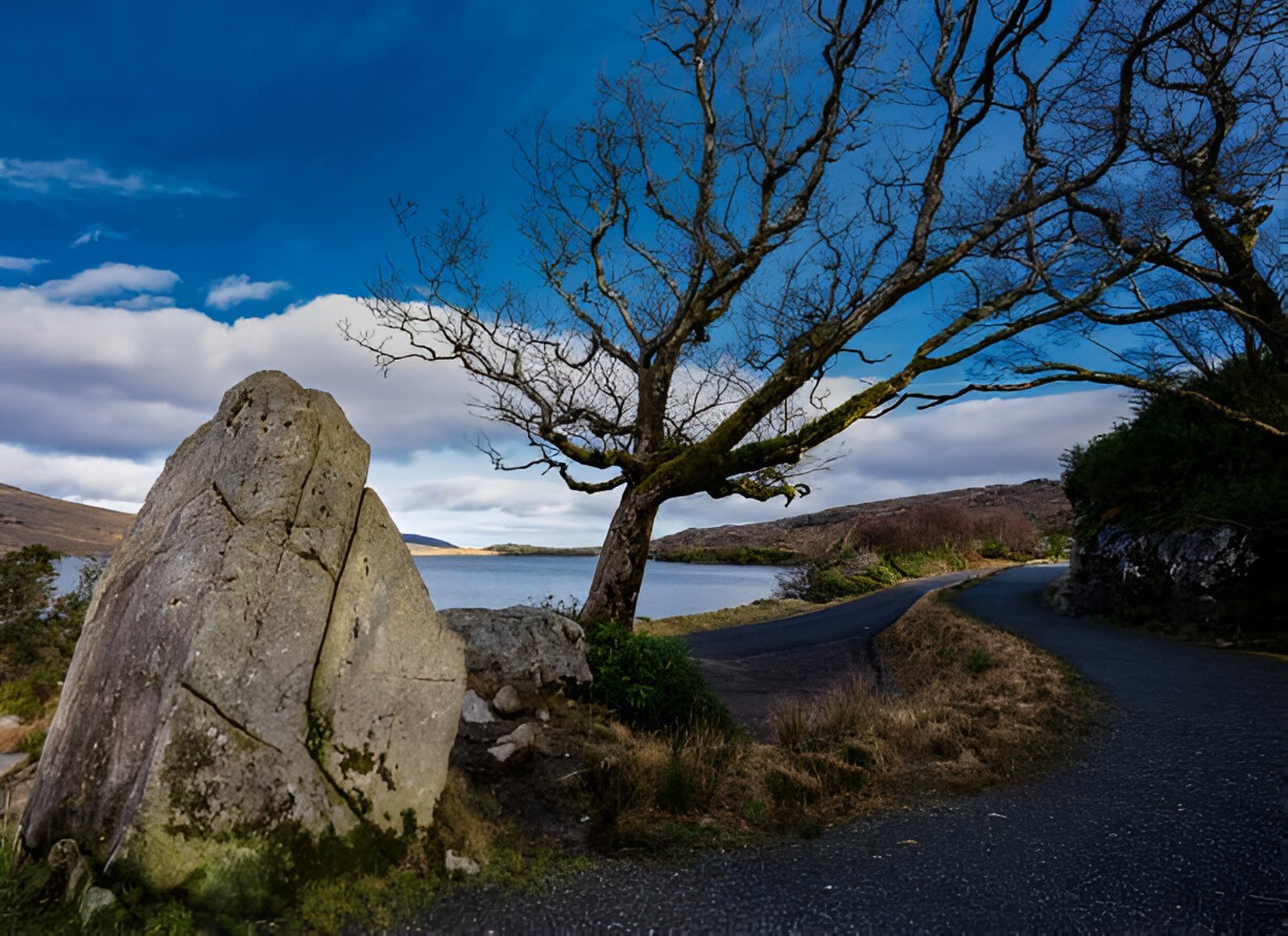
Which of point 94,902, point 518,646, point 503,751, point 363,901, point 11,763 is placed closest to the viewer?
point 94,902

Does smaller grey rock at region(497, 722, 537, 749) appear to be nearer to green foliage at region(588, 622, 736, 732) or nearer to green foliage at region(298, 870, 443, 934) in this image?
green foliage at region(588, 622, 736, 732)

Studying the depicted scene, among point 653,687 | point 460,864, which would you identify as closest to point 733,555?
point 653,687

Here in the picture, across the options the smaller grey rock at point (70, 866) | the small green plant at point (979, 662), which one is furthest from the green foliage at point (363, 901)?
the small green plant at point (979, 662)

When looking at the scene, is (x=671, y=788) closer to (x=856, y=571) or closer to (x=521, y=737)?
(x=521, y=737)

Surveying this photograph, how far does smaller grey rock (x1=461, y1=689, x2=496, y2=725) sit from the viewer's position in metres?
7.16

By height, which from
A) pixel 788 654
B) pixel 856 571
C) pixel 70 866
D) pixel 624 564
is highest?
pixel 856 571

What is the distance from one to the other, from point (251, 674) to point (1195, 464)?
54.3 ft

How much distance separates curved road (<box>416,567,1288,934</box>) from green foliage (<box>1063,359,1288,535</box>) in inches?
272

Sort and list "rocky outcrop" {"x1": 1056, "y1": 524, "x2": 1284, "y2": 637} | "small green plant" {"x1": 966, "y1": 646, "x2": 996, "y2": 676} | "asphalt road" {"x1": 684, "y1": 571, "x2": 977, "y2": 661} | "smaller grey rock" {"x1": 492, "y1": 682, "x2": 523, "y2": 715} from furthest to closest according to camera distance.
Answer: "asphalt road" {"x1": 684, "y1": 571, "x2": 977, "y2": 661}, "rocky outcrop" {"x1": 1056, "y1": 524, "x2": 1284, "y2": 637}, "small green plant" {"x1": 966, "y1": 646, "x2": 996, "y2": 676}, "smaller grey rock" {"x1": 492, "y1": 682, "x2": 523, "y2": 715}

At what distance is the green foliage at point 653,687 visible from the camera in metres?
8.69

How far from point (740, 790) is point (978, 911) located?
85.8 inches

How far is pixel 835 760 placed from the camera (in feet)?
21.5

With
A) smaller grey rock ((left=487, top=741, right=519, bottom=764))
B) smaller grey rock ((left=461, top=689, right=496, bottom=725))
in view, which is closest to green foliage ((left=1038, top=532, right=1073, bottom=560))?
smaller grey rock ((left=461, top=689, right=496, bottom=725))

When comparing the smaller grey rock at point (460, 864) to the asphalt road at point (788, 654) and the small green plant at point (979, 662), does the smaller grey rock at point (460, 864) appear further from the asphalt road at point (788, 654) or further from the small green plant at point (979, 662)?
the small green plant at point (979, 662)
